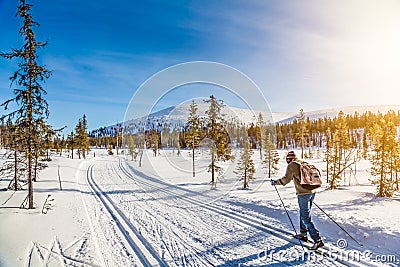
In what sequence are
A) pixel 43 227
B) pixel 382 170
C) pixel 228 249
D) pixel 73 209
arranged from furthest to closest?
pixel 382 170, pixel 73 209, pixel 43 227, pixel 228 249

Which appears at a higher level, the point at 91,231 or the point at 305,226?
the point at 305,226

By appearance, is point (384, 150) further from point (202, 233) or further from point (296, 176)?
point (202, 233)

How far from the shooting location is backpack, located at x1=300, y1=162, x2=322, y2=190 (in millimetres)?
6269

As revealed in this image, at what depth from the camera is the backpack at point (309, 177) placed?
6269mm

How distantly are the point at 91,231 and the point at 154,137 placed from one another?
184 ft

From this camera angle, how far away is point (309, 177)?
632cm

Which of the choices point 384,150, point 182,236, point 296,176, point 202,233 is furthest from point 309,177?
point 384,150

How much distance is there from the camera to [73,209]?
12086mm

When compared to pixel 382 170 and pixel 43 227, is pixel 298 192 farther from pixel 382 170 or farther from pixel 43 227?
pixel 382 170

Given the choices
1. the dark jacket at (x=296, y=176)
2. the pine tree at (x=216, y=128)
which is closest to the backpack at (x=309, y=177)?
the dark jacket at (x=296, y=176)

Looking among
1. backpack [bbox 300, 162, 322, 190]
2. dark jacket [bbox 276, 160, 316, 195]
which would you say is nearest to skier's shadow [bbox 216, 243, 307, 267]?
dark jacket [bbox 276, 160, 316, 195]

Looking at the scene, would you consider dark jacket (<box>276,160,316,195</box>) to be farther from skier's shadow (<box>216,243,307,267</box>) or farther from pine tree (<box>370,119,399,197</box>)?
pine tree (<box>370,119,399,197</box>)

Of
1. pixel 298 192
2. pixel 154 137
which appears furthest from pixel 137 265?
pixel 154 137

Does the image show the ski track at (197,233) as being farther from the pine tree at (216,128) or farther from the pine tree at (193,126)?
the pine tree at (193,126)
